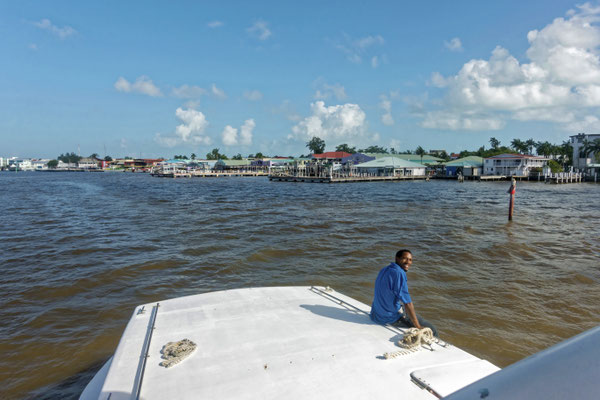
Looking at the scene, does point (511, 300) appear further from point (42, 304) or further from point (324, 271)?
point (42, 304)

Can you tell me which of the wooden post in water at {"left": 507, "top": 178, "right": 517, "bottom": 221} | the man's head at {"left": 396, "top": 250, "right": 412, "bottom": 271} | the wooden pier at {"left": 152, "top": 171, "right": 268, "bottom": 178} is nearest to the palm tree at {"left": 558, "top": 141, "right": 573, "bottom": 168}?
the wooden pier at {"left": 152, "top": 171, "right": 268, "bottom": 178}

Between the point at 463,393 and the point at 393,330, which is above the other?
the point at 463,393

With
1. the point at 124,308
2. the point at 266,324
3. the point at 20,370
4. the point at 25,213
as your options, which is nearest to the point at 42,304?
the point at 124,308

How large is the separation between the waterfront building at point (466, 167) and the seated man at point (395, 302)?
78.7 m

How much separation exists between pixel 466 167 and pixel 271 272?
74.6m

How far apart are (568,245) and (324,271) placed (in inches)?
408

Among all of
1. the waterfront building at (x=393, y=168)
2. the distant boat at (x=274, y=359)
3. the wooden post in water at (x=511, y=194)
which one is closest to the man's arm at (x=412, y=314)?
the distant boat at (x=274, y=359)

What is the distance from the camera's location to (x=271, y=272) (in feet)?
36.3

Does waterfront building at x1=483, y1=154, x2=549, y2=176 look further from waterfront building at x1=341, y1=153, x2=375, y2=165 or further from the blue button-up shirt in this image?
the blue button-up shirt

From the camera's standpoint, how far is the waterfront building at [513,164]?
70.2 meters

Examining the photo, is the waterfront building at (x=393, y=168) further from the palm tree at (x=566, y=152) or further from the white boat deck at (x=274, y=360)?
the white boat deck at (x=274, y=360)

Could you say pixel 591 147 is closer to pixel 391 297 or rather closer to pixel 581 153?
pixel 581 153

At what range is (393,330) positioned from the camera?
14.8 ft

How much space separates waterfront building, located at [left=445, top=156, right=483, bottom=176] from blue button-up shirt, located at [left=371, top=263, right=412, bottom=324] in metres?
78.7
